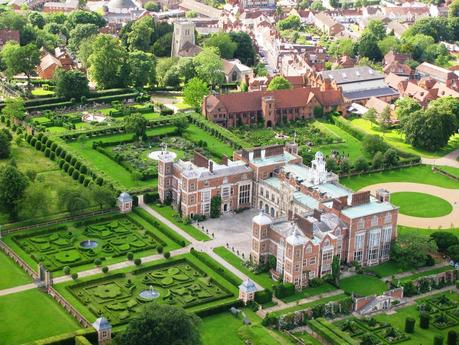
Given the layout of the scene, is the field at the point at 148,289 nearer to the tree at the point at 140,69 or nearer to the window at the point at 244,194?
the window at the point at 244,194

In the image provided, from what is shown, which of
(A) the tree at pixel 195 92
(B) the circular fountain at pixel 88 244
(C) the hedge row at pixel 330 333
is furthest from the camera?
(A) the tree at pixel 195 92

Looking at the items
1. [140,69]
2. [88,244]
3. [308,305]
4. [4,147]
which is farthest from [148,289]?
[140,69]

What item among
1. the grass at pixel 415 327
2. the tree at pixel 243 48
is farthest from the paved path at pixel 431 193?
the tree at pixel 243 48

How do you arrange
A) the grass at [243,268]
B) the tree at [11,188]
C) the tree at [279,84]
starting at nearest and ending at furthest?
the grass at [243,268]
the tree at [11,188]
the tree at [279,84]

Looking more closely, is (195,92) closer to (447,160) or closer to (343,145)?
(343,145)

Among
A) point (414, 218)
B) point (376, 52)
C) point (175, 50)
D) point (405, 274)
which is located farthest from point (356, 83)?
point (405, 274)

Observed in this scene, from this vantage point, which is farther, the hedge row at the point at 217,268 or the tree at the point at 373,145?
the tree at the point at 373,145

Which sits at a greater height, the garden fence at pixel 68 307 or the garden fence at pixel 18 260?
the garden fence at pixel 18 260
